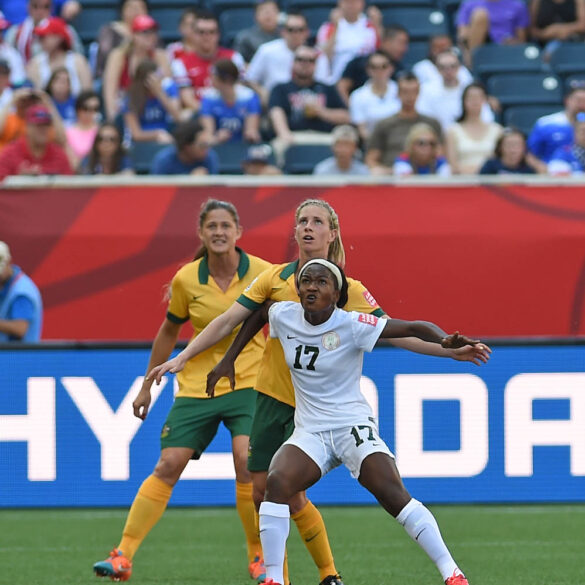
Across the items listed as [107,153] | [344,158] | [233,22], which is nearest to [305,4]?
[233,22]

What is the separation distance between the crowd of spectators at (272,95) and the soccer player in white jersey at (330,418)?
6056 millimetres

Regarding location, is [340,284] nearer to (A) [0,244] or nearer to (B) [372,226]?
(A) [0,244]

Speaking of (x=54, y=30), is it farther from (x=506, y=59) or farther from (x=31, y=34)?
(x=506, y=59)

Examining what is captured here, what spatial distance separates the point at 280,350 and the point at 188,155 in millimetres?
5714

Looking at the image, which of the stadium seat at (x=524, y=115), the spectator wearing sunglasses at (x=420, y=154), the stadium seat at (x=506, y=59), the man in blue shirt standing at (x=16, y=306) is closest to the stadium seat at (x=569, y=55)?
the stadium seat at (x=506, y=59)

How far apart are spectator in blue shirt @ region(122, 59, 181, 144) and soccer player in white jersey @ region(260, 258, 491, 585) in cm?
774

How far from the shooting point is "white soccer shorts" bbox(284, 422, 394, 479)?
627cm

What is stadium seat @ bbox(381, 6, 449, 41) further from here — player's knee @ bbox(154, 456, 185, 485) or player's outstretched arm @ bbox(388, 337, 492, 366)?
player's outstretched arm @ bbox(388, 337, 492, 366)

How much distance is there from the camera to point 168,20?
16.3 m

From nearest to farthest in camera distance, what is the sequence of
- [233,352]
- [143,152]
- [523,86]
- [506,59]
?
[233,352]
[143,152]
[523,86]
[506,59]

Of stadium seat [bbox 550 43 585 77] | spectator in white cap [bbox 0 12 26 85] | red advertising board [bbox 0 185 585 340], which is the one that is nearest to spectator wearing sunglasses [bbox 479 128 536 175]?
red advertising board [bbox 0 185 585 340]

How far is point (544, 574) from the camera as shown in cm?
755

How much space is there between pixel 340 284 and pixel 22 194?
236 inches

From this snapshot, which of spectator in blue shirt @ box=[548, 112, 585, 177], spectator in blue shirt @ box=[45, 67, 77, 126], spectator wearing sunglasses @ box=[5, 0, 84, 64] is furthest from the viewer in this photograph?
spectator wearing sunglasses @ box=[5, 0, 84, 64]
